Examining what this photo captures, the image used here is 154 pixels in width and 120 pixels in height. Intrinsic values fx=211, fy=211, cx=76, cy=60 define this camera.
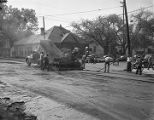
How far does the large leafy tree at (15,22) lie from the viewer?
66.0m

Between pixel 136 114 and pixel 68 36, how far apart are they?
4181 cm

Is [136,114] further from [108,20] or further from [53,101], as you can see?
[108,20]

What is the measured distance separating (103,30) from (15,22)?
32919 mm

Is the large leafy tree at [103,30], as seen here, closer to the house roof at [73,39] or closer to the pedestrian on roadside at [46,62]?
the house roof at [73,39]

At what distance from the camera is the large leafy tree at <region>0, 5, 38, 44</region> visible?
217 ft

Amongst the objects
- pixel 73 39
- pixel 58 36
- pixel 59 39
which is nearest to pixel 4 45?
pixel 58 36

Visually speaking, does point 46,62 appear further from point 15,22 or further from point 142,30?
point 15,22

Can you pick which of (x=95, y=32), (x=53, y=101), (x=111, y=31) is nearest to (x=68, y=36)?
(x=95, y=32)

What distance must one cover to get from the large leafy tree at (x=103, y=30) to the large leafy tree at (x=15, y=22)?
21.1 metres

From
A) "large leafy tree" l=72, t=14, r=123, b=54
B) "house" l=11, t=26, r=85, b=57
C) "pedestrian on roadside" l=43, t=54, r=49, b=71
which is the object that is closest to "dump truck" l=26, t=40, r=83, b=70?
"pedestrian on roadside" l=43, t=54, r=49, b=71

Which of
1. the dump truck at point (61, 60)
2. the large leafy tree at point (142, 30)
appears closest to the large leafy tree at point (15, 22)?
the large leafy tree at point (142, 30)

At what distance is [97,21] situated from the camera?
51844 millimetres

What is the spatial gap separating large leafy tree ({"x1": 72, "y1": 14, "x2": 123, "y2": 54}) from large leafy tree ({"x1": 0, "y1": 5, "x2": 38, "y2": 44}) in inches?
830

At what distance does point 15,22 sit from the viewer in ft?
228
